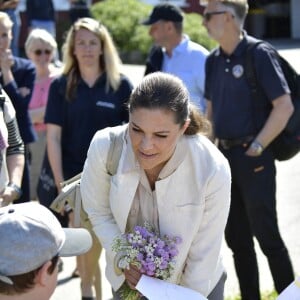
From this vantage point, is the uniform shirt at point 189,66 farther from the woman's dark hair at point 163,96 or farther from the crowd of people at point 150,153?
the woman's dark hair at point 163,96

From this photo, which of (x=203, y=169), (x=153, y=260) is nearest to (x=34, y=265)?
(x=153, y=260)

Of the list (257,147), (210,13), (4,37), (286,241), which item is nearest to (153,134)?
(257,147)

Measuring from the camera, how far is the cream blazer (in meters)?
3.30

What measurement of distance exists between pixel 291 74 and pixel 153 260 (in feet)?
6.72

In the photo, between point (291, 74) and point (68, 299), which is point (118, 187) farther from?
point (68, 299)

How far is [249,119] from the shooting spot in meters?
4.68

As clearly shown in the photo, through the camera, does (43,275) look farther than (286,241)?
No

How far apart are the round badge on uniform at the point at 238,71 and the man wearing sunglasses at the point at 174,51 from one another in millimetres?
1082

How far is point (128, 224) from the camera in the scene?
3.44m

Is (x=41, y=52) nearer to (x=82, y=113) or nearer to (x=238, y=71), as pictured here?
(x=82, y=113)

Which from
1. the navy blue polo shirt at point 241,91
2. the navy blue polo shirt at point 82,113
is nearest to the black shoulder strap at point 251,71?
the navy blue polo shirt at point 241,91

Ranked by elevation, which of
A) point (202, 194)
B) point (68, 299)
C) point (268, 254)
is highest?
point (202, 194)

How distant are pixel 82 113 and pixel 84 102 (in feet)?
0.25

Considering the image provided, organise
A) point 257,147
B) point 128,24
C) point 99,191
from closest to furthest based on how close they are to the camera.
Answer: point 99,191 < point 257,147 < point 128,24
